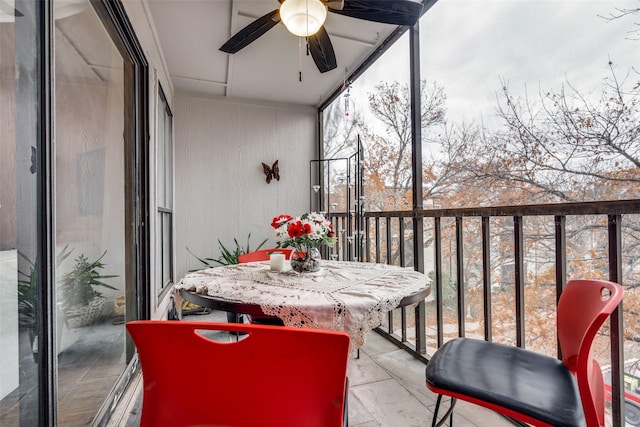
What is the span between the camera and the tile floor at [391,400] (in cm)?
153

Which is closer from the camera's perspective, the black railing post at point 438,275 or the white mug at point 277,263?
the white mug at point 277,263

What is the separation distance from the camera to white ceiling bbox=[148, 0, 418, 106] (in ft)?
7.69

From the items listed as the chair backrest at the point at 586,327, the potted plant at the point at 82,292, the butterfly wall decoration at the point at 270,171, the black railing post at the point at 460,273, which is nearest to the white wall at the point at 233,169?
the butterfly wall decoration at the point at 270,171

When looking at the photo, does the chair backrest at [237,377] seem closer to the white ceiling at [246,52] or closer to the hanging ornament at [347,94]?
the white ceiling at [246,52]

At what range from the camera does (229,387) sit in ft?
2.08

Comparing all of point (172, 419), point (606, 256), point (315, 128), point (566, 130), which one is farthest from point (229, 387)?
point (315, 128)

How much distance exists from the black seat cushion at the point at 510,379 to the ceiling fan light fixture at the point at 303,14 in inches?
69.4

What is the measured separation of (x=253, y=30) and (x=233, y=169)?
2133 millimetres

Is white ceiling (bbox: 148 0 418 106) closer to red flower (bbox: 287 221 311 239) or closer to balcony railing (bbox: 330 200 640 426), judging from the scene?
balcony railing (bbox: 330 200 640 426)

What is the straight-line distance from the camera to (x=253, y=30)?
2004 mm

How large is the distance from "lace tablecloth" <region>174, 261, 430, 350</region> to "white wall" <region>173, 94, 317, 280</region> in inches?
90.1

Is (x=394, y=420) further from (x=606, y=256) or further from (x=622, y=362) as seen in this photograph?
(x=606, y=256)

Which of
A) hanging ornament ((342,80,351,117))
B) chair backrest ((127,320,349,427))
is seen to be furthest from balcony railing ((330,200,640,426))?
hanging ornament ((342,80,351,117))

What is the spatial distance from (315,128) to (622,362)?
3.78 m
